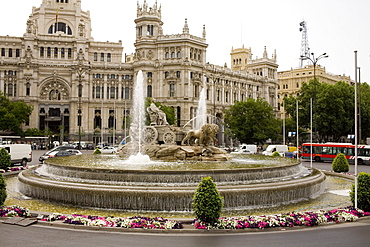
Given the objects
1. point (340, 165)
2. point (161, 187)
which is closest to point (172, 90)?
point (340, 165)

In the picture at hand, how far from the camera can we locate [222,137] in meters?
83.0

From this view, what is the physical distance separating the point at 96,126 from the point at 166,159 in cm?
6367

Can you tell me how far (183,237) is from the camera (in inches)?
432

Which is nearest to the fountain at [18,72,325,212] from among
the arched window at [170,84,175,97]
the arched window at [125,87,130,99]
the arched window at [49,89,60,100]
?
the arched window at [170,84,175,97]

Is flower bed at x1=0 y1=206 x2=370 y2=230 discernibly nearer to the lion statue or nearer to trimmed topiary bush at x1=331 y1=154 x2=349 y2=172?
the lion statue

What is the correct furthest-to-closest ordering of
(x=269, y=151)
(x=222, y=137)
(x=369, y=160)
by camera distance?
(x=222, y=137)
(x=269, y=151)
(x=369, y=160)

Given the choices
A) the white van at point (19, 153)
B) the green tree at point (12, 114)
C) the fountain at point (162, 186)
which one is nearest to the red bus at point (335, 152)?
the fountain at point (162, 186)

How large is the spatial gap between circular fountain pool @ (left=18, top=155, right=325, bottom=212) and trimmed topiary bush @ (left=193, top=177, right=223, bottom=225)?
9.37ft

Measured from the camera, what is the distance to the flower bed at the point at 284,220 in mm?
11761

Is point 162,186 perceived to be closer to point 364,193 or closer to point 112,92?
point 364,193

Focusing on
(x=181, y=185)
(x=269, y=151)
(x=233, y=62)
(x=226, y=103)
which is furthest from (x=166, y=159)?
(x=233, y=62)

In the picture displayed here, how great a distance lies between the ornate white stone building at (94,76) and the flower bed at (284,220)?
66.2 meters

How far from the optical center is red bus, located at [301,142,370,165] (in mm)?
41156

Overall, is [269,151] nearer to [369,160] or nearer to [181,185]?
[369,160]
